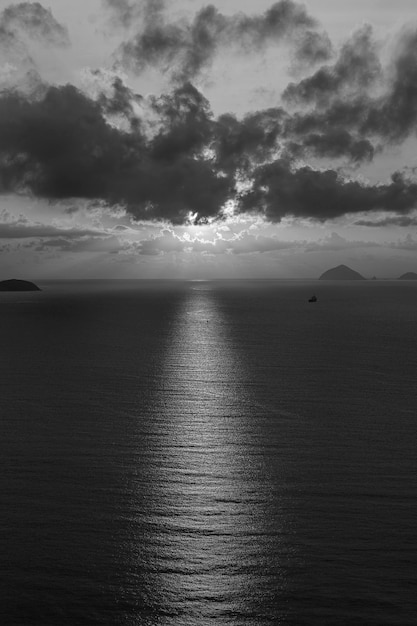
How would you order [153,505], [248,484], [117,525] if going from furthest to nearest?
[248,484]
[153,505]
[117,525]

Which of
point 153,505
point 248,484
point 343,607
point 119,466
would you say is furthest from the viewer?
point 119,466

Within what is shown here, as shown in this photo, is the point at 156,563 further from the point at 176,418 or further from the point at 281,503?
the point at 176,418

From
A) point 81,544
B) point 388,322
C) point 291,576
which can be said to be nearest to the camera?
point 291,576

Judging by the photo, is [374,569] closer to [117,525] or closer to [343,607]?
[343,607]

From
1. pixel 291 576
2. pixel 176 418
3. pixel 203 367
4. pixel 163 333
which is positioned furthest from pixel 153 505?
pixel 163 333

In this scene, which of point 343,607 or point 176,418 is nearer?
point 343,607

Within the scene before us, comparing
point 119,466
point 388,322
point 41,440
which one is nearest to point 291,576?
point 119,466
